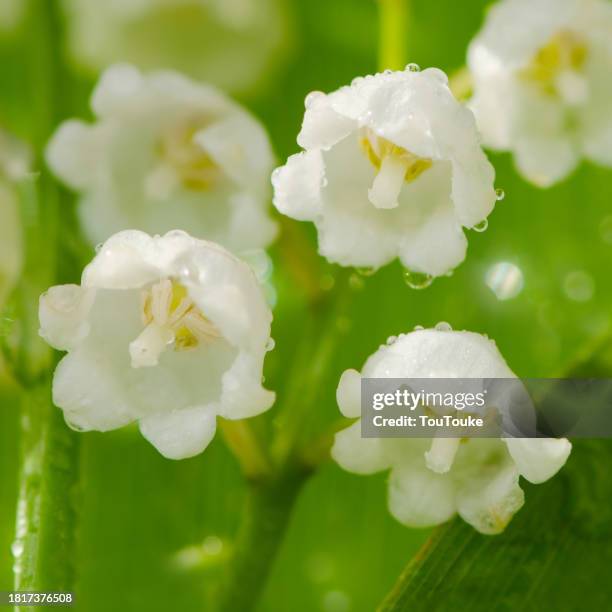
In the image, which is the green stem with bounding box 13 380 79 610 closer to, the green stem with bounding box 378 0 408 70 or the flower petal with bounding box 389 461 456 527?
the flower petal with bounding box 389 461 456 527

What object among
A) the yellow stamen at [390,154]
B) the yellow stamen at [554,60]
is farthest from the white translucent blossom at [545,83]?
the yellow stamen at [390,154]

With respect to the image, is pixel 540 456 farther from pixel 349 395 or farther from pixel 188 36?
pixel 188 36

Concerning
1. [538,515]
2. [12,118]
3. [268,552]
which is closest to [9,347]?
[268,552]

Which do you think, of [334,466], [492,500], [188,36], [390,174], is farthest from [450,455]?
[188,36]

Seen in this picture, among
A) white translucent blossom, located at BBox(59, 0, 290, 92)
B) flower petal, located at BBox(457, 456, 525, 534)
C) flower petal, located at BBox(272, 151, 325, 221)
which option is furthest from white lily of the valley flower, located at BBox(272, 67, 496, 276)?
white translucent blossom, located at BBox(59, 0, 290, 92)

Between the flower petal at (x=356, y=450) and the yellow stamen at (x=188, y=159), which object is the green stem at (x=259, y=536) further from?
the yellow stamen at (x=188, y=159)

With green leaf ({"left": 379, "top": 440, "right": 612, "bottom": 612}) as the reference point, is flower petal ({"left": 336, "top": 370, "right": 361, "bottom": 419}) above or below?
above

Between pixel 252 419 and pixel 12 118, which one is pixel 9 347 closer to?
pixel 252 419
